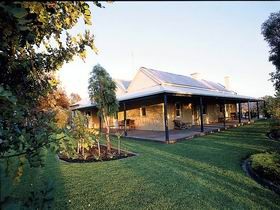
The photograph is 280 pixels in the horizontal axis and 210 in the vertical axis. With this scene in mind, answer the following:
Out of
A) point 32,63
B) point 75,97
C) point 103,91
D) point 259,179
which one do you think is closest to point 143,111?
point 103,91

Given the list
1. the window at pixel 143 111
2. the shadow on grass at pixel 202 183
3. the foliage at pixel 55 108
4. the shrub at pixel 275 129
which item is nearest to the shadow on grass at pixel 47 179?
the foliage at pixel 55 108

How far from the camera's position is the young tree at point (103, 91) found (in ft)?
43.4

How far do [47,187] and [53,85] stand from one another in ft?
4.69

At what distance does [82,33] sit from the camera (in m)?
2.60

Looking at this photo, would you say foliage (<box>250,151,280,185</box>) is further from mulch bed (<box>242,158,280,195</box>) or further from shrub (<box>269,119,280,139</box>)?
shrub (<box>269,119,280,139</box>)

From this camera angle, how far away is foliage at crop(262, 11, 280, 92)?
55.4ft

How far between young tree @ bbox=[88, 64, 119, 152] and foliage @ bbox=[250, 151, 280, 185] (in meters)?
7.68

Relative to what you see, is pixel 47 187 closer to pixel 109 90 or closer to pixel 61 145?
pixel 61 145

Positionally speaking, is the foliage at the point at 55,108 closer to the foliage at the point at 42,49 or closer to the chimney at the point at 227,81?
the foliage at the point at 42,49

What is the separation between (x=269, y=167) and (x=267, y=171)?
0.42 ft

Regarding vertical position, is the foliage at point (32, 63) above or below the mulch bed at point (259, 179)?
above

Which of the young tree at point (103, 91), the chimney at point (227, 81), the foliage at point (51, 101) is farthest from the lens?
the chimney at point (227, 81)

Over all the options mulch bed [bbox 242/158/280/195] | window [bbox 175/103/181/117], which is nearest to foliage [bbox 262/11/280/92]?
window [bbox 175/103/181/117]

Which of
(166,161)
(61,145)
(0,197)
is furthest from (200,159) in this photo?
(0,197)
